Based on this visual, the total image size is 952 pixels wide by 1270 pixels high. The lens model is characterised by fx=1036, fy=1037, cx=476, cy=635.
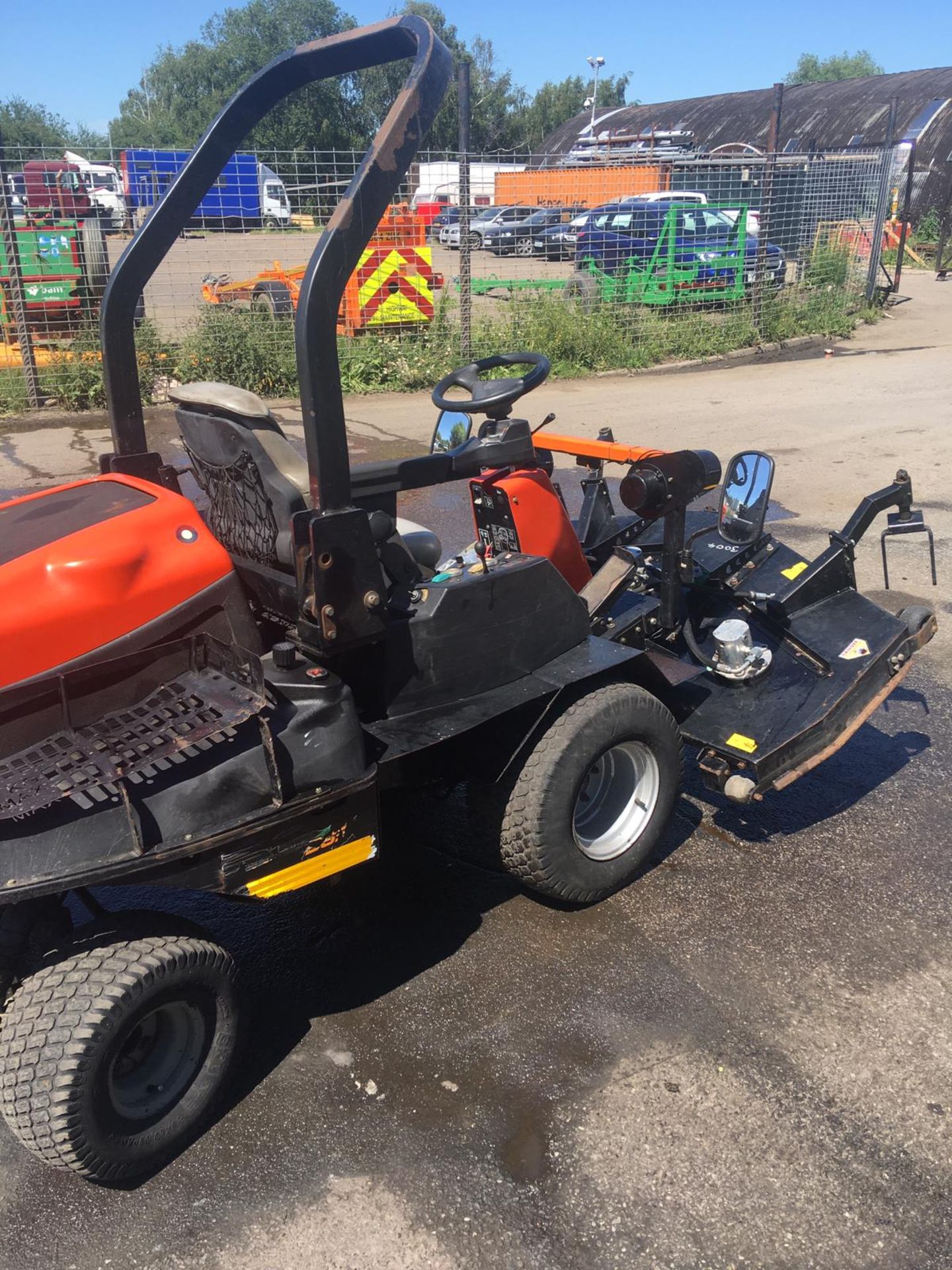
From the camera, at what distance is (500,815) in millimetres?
3039

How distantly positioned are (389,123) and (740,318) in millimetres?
13125

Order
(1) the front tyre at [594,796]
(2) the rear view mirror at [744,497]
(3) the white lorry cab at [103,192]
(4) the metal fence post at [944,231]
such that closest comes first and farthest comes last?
(1) the front tyre at [594,796] < (2) the rear view mirror at [744,497] < (3) the white lorry cab at [103,192] < (4) the metal fence post at [944,231]

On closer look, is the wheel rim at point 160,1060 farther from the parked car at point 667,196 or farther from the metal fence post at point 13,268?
the parked car at point 667,196

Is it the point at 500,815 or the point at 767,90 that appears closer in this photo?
the point at 500,815

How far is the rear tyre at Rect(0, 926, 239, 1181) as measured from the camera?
2.17 metres

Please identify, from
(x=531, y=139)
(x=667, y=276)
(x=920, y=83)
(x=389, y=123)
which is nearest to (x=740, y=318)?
(x=667, y=276)

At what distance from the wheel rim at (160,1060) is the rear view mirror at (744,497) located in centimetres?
261

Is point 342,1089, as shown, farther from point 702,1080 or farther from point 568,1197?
point 702,1080

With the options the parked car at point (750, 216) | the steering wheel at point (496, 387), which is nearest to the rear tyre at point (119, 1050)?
the steering wheel at point (496, 387)

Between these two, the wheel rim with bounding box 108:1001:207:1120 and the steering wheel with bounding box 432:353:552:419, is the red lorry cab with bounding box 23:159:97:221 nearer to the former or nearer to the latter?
the steering wheel with bounding box 432:353:552:419

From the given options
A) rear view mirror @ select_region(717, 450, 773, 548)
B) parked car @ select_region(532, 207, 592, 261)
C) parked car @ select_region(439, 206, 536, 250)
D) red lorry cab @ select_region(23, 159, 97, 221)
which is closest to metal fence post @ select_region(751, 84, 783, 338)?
parked car @ select_region(532, 207, 592, 261)

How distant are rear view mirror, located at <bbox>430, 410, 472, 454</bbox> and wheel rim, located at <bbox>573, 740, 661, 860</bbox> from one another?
4.20 ft

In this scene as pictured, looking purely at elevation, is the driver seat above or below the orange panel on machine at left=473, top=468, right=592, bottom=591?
above

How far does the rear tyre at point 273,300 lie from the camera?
11703 mm
